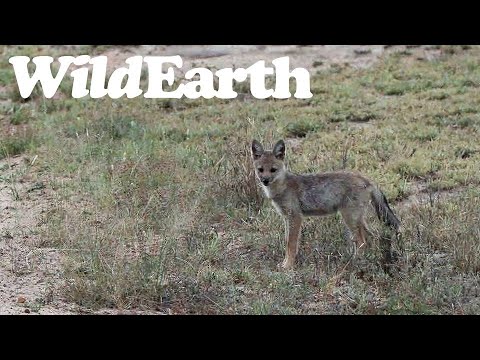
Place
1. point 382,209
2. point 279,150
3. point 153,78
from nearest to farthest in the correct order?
point 382,209 < point 279,150 < point 153,78

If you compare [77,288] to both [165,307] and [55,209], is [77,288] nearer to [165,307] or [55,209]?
[165,307]

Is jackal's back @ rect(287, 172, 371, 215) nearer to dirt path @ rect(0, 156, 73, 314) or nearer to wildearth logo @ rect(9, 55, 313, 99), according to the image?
dirt path @ rect(0, 156, 73, 314)

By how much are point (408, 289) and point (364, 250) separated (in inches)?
37.0

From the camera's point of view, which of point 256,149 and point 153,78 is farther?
point 153,78

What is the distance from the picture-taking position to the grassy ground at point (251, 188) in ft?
26.5

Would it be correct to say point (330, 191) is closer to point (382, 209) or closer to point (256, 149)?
point (382, 209)

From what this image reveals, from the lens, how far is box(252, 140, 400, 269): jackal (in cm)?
898

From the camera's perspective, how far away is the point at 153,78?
15.7 metres

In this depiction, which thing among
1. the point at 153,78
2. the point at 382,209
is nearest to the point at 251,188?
the point at 382,209

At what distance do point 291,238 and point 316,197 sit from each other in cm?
48

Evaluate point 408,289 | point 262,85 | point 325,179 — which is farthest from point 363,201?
point 262,85

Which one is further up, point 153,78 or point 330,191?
point 153,78

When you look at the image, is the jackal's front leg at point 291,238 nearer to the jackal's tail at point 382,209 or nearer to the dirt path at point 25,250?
the jackal's tail at point 382,209

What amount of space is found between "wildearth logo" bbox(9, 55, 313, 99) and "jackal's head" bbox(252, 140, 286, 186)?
198 inches
